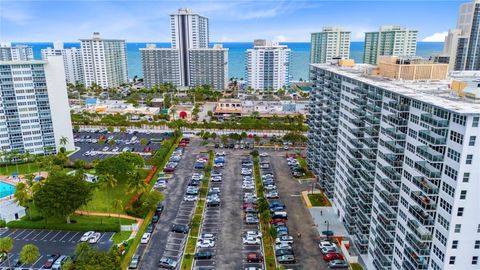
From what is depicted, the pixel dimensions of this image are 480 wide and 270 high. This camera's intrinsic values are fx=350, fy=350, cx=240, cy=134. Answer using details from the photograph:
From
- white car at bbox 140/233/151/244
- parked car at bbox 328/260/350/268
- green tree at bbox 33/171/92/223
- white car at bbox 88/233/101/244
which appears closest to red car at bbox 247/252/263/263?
parked car at bbox 328/260/350/268

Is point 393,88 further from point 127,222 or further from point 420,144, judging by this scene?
point 127,222

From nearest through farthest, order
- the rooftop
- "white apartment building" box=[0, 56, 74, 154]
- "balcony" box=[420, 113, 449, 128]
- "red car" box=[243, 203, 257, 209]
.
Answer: the rooftop, "balcony" box=[420, 113, 449, 128], "red car" box=[243, 203, 257, 209], "white apartment building" box=[0, 56, 74, 154]

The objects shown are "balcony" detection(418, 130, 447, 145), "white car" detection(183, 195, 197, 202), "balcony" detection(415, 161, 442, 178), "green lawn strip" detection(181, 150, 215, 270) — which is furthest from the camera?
"white car" detection(183, 195, 197, 202)

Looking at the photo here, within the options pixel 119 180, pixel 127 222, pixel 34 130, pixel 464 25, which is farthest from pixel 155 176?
pixel 464 25

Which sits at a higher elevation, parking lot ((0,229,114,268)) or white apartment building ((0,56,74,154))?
white apartment building ((0,56,74,154))

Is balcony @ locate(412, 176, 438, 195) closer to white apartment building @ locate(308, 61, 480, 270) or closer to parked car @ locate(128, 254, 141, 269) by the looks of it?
white apartment building @ locate(308, 61, 480, 270)

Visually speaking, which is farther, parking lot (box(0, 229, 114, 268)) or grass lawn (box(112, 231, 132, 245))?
grass lawn (box(112, 231, 132, 245))

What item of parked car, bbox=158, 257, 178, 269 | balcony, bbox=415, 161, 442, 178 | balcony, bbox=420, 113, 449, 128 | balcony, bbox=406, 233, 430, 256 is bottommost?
parked car, bbox=158, 257, 178, 269
